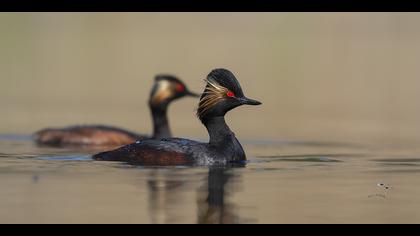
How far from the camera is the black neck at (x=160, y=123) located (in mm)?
19766

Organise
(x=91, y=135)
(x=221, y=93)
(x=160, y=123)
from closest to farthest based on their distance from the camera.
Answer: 1. (x=221, y=93)
2. (x=91, y=135)
3. (x=160, y=123)

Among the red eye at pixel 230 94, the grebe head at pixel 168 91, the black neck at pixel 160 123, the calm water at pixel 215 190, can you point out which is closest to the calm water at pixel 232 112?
the calm water at pixel 215 190

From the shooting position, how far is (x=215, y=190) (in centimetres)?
1242

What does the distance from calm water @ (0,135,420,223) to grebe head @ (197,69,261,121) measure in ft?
3.01

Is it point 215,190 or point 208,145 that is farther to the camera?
point 208,145

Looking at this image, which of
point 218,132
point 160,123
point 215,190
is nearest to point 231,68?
point 160,123

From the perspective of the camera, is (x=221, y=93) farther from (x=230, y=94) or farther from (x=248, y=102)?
(x=248, y=102)

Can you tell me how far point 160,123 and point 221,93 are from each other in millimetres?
4700

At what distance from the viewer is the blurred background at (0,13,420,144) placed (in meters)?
23.0

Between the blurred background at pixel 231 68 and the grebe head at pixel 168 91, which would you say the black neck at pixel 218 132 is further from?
the grebe head at pixel 168 91

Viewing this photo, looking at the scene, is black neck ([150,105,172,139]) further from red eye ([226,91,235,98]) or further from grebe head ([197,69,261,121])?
red eye ([226,91,235,98])

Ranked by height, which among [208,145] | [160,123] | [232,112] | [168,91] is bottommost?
[208,145]

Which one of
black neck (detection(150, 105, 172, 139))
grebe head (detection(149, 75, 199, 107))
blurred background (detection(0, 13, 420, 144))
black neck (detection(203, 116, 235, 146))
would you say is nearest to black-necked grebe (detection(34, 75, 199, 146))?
black neck (detection(150, 105, 172, 139))
